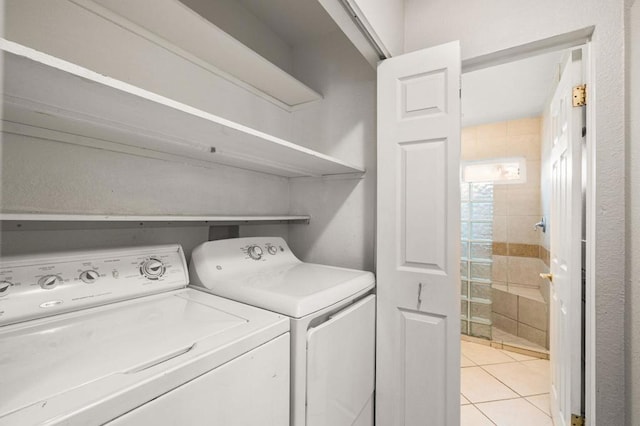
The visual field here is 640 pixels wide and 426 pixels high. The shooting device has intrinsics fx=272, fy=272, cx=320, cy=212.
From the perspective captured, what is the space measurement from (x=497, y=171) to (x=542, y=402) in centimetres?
258

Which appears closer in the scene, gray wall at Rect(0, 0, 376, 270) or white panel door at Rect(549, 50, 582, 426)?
gray wall at Rect(0, 0, 376, 270)

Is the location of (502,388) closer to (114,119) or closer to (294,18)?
(114,119)

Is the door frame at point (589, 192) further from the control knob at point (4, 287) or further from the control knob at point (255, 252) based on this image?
the control knob at point (4, 287)

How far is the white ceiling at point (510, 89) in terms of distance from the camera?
2.28 m

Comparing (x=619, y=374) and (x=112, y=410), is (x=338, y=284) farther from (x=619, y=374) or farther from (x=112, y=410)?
(x=619, y=374)

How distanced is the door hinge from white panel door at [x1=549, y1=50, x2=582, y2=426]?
1.3 inches

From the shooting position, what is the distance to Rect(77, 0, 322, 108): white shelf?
1.06 m

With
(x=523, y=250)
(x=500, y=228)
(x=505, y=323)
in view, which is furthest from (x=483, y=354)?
(x=500, y=228)

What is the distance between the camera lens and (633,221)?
42.3 inches

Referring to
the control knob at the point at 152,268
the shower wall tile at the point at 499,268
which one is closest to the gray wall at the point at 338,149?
the control knob at the point at 152,268

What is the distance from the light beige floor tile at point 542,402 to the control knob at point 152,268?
9.00ft

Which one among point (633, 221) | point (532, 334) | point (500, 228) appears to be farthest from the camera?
point (500, 228)

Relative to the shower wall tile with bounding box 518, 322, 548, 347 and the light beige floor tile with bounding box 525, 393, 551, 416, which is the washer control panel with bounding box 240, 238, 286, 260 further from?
the shower wall tile with bounding box 518, 322, 548, 347

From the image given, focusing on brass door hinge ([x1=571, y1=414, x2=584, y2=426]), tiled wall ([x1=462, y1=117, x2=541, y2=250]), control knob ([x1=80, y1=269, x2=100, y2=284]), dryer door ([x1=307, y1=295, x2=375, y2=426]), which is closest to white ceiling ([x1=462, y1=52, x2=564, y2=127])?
tiled wall ([x1=462, y1=117, x2=541, y2=250])
